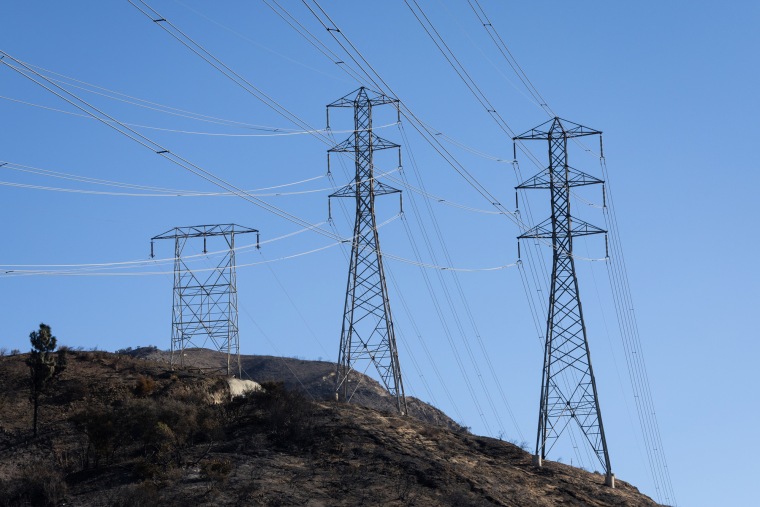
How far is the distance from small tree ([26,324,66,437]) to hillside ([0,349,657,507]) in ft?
6.10

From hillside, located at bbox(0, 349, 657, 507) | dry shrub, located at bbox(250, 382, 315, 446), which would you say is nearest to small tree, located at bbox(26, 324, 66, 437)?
hillside, located at bbox(0, 349, 657, 507)

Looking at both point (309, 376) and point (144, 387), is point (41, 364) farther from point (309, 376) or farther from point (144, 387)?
point (309, 376)

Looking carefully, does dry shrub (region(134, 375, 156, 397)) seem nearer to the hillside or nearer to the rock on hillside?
the hillside

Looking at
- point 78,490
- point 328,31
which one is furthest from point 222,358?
point 328,31

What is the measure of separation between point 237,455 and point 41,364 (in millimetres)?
12738

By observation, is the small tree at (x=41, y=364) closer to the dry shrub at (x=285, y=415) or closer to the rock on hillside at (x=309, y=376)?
the dry shrub at (x=285, y=415)

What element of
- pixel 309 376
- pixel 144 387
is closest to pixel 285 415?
pixel 144 387

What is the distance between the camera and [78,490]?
59500mm

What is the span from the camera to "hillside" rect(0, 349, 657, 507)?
2319 inches

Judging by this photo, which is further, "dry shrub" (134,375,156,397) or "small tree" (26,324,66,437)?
"dry shrub" (134,375,156,397)

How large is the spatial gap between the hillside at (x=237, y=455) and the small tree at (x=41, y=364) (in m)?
→ 1.86

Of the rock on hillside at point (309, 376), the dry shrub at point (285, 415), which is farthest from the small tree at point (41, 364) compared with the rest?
the rock on hillside at point (309, 376)

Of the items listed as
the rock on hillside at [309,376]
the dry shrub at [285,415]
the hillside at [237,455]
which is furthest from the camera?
the rock on hillside at [309,376]

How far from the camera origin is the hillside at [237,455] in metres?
58.9
